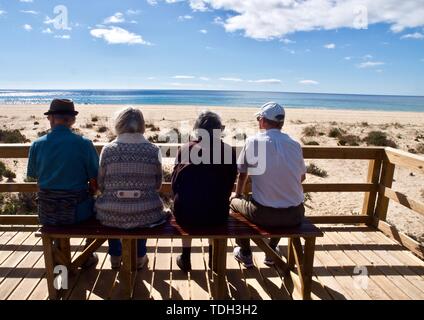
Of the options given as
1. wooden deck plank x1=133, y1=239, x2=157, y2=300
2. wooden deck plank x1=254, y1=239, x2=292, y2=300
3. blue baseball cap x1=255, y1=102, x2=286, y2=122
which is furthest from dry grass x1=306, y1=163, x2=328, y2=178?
blue baseball cap x1=255, y1=102, x2=286, y2=122

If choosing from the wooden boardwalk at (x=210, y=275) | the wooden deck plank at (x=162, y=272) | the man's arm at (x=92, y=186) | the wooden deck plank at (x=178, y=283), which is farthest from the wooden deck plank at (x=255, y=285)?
the man's arm at (x=92, y=186)

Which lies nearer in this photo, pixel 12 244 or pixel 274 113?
pixel 274 113

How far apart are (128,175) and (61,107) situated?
78 centimetres

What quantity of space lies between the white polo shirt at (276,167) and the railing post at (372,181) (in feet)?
6.46

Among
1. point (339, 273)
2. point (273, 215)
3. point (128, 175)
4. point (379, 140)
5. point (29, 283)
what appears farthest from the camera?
point (379, 140)

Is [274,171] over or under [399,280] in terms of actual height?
over

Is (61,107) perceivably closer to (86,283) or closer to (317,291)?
(86,283)

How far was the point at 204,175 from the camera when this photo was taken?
8.73 ft

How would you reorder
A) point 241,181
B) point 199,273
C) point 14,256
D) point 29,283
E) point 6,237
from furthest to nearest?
point 6,237 → point 14,256 → point 199,273 → point 241,181 → point 29,283

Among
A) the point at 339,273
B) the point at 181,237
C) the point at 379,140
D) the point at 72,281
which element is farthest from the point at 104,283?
the point at 379,140

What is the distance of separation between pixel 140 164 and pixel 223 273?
1.12 metres

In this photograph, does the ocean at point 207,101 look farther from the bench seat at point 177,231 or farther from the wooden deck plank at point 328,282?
the wooden deck plank at point 328,282

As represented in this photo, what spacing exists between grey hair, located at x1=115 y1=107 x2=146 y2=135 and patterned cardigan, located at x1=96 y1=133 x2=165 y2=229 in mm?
45
